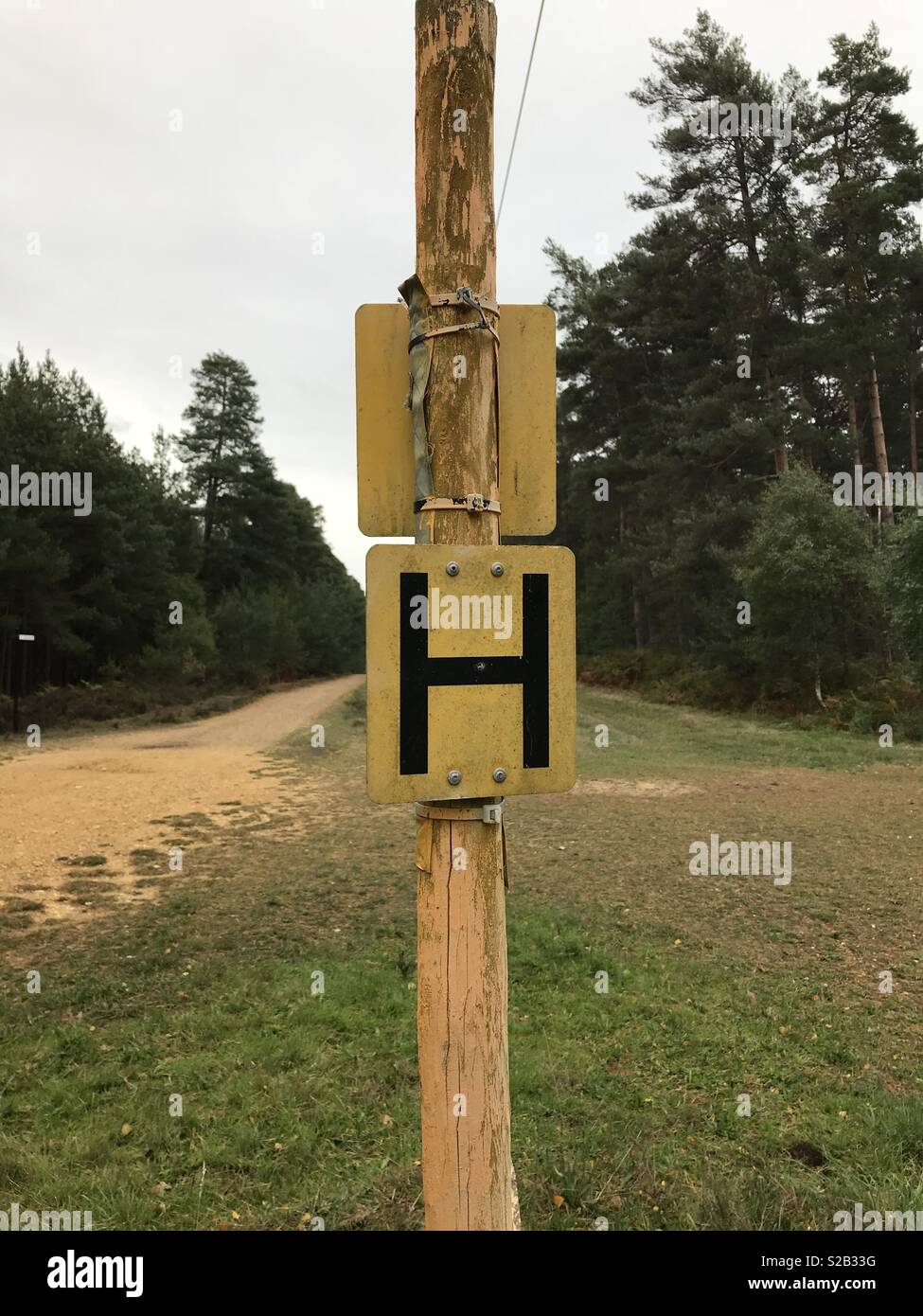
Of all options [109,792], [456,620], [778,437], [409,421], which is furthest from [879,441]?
[456,620]

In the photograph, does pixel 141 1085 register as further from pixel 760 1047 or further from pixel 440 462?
pixel 440 462

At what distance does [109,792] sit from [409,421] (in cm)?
1070

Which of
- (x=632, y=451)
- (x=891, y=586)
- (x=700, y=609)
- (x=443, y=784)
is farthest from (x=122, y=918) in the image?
(x=632, y=451)

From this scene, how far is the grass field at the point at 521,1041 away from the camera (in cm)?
297

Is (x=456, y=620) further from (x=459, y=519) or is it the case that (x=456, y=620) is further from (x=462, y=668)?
(x=459, y=519)

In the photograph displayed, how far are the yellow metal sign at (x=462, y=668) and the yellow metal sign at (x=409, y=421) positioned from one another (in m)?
0.14

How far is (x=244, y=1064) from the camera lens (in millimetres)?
3941

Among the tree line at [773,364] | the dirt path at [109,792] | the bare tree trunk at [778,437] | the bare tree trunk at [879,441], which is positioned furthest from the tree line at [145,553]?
the bare tree trunk at [879,441]

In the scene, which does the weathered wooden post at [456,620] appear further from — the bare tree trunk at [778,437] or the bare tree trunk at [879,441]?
the bare tree trunk at [778,437]

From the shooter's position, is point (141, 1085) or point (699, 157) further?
point (699, 157)

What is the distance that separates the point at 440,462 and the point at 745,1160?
9.51 feet

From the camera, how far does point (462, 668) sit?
5.74ft

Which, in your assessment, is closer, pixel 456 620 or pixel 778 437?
pixel 456 620

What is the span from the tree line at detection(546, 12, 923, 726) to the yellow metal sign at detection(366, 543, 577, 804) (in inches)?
583
